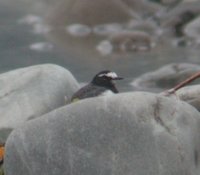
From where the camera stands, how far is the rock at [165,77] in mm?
12664

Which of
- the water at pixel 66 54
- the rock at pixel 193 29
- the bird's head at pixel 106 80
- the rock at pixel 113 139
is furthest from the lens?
the rock at pixel 193 29

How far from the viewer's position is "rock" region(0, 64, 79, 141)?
7551mm

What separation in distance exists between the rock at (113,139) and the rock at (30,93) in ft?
2.77

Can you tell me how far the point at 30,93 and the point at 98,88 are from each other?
569 mm

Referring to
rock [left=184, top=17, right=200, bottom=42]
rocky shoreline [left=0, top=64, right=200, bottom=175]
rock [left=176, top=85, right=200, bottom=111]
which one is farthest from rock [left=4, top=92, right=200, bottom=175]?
rock [left=184, top=17, right=200, bottom=42]

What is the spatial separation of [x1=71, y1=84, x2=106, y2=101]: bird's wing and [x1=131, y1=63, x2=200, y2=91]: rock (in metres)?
4.76

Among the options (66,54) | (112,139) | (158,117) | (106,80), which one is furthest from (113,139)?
(66,54)

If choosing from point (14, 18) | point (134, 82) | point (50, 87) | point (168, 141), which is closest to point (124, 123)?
Result: point (168, 141)

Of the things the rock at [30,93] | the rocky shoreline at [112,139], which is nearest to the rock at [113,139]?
the rocky shoreline at [112,139]

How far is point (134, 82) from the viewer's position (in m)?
13.3

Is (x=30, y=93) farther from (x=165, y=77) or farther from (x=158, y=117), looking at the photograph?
(x=165, y=77)

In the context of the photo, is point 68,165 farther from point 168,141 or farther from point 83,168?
point 168,141

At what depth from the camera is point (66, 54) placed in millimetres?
16578

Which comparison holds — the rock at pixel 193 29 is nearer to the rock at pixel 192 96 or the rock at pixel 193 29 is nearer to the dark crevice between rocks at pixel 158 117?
the rock at pixel 192 96
